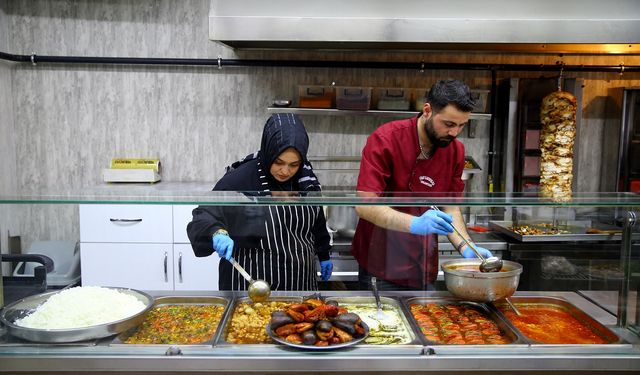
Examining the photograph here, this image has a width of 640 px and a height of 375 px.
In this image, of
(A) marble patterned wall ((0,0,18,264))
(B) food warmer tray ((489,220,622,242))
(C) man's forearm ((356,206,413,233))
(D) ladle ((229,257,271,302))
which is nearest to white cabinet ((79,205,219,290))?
(D) ladle ((229,257,271,302))

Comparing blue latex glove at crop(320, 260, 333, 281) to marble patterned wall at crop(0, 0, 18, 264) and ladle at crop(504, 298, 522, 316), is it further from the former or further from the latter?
marble patterned wall at crop(0, 0, 18, 264)

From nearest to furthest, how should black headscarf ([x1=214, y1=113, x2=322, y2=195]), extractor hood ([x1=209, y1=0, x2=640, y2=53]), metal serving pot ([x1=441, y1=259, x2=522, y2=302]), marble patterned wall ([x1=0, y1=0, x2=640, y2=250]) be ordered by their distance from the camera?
1. metal serving pot ([x1=441, y1=259, x2=522, y2=302])
2. black headscarf ([x1=214, y1=113, x2=322, y2=195])
3. extractor hood ([x1=209, y1=0, x2=640, y2=53])
4. marble patterned wall ([x1=0, y1=0, x2=640, y2=250])

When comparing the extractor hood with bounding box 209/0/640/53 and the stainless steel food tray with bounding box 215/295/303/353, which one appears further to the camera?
the extractor hood with bounding box 209/0/640/53

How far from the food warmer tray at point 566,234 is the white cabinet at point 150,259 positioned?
1533mm

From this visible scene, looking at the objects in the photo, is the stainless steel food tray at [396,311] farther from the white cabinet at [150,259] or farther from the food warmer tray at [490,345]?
the white cabinet at [150,259]

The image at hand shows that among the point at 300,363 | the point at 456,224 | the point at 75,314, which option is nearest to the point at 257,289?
the point at 300,363

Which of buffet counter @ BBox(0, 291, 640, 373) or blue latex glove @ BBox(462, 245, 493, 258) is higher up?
blue latex glove @ BBox(462, 245, 493, 258)

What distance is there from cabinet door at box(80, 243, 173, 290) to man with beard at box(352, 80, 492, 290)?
91cm

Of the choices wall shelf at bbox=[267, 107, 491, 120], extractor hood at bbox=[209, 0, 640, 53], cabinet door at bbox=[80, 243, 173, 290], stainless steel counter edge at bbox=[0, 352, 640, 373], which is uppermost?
extractor hood at bbox=[209, 0, 640, 53]

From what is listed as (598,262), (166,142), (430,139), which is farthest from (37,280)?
(166,142)

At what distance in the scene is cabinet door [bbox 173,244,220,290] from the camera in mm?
2256

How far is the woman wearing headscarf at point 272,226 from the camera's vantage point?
2.08 meters

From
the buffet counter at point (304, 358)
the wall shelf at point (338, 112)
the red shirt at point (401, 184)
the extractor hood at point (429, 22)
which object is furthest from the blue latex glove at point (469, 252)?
the wall shelf at point (338, 112)

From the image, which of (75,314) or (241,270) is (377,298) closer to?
(241,270)
